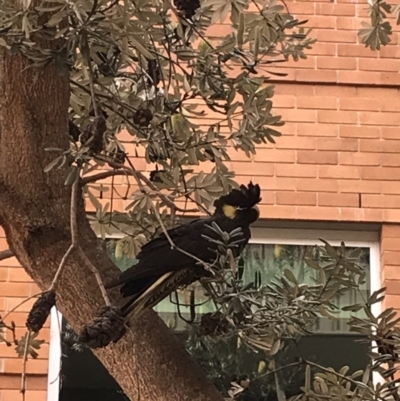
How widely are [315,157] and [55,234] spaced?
1.57m

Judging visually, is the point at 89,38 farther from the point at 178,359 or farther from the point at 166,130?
the point at 178,359

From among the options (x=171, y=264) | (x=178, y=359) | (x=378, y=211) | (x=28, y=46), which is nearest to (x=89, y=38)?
(x=28, y=46)

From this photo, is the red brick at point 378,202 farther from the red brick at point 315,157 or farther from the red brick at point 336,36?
the red brick at point 336,36

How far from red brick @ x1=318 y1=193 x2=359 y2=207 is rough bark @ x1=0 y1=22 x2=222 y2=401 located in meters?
1.45

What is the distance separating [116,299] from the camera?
1.29 m

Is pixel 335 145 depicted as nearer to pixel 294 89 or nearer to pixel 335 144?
pixel 335 144

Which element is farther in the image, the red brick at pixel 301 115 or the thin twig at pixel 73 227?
the red brick at pixel 301 115

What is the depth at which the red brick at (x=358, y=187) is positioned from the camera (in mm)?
2781

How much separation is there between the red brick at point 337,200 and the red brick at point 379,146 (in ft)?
0.54

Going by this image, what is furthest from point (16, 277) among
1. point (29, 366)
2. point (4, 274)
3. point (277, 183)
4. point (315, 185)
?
point (315, 185)

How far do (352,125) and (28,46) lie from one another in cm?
169

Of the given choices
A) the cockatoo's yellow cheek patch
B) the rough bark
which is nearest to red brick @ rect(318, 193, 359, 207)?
the cockatoo's yellow cheek patch

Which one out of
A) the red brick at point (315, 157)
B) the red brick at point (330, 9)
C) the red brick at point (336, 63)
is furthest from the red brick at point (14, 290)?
the red brick at point (330, 9)

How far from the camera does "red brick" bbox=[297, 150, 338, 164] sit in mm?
2801
